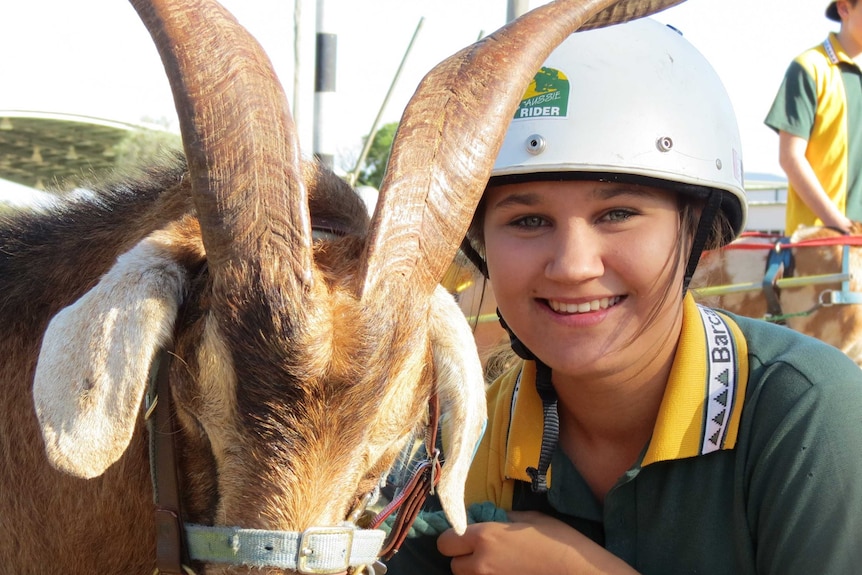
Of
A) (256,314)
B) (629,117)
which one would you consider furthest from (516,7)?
(256,314)

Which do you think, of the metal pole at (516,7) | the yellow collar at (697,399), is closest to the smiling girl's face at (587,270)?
the yellow collar at (697,399)

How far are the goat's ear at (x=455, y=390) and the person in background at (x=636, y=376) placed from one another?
44 cm

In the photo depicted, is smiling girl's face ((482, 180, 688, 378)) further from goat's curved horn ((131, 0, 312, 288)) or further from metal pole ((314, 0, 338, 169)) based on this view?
metal pole ((314, 0, 338, 169))

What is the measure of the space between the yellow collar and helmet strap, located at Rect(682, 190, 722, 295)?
0.11 metres

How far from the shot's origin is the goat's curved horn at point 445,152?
2207 mm

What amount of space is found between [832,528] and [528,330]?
112 cm

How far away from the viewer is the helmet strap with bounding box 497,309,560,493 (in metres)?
3.08

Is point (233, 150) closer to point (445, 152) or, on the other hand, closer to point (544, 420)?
point (445, 152)

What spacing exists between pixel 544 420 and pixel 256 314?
147cm

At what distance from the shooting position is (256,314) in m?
2.07

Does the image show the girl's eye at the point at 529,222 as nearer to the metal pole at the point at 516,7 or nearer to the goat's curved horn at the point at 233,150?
the goat's curved horn at the point at 233,150

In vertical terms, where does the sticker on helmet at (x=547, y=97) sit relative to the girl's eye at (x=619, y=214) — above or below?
above

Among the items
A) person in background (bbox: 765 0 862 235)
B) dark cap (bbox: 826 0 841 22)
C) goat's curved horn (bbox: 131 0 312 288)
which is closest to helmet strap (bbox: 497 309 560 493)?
goat's curved horn (bbox: 131 0 312 288)

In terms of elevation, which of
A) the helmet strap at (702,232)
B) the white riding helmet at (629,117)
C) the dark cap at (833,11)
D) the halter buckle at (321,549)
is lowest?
the halter buckle at (321,549)
